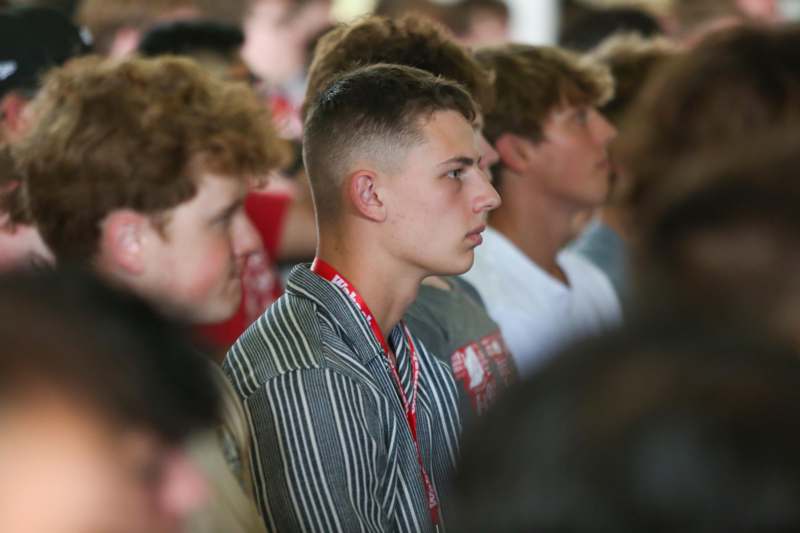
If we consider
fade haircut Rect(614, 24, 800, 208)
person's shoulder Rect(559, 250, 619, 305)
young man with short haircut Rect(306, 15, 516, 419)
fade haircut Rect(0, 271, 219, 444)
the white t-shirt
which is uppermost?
fade haircut Rect(0, 271, 219, 444)

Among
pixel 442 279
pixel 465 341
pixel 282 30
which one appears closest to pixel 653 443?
pixel 465 341

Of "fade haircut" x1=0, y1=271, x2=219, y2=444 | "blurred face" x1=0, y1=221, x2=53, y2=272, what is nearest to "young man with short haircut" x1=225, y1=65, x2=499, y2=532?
"blurred face" x1=0, y1=221, x2=53, y2=272

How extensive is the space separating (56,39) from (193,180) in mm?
1137

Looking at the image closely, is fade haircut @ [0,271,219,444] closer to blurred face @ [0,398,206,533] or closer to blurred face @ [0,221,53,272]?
blurred face @ [0,398,206,533]

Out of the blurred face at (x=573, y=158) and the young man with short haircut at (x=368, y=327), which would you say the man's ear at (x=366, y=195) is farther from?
the blurred face at (x=573, y=158)

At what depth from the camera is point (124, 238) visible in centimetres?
209

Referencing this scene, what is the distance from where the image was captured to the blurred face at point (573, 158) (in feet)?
10.3

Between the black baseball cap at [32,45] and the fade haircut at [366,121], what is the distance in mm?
1007

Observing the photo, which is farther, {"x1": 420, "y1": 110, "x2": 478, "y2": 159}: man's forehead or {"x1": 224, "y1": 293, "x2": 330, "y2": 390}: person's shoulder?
{"x1": 420, "y1": 110, "x2": 478, "y2": 159}: man's forehead

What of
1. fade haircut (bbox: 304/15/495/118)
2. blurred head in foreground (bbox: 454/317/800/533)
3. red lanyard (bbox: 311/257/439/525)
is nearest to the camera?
blurred head in foreground (bbox: 454/317/800/533)

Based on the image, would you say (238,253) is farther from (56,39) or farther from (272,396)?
(56,39)

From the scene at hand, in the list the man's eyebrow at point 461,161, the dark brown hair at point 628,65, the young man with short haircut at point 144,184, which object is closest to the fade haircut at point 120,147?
the young man with short haircut at point 144,184

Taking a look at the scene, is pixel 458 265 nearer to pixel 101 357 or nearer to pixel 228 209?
pixel 228 209

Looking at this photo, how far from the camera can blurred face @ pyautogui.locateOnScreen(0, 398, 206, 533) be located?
73 centimetres
